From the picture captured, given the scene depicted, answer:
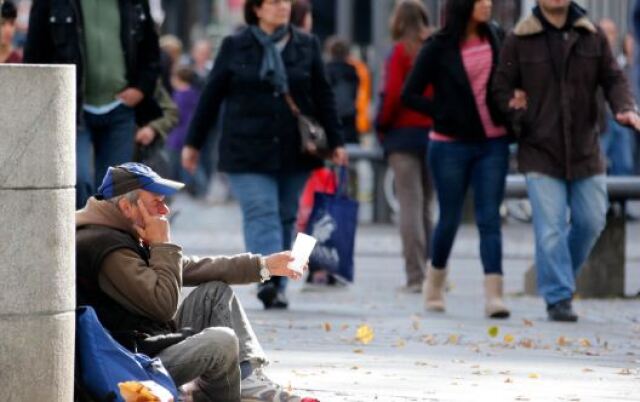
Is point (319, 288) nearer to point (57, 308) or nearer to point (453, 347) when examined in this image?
point (453, 347)

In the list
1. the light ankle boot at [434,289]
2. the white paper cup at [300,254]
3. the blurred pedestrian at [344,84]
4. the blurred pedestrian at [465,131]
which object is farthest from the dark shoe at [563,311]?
the blurred pedestrian at [344,84]

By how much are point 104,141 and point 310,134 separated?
51.2 inches

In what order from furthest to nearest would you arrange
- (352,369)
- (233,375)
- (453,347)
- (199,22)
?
(199,22), (453,347), (352,369), (233,375)

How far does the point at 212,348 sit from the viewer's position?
22.0 feet

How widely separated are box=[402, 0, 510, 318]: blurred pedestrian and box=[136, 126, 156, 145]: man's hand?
58.3 inches

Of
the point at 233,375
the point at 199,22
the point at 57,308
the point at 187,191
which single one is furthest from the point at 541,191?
the point at 199,22

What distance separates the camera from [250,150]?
11.2 m

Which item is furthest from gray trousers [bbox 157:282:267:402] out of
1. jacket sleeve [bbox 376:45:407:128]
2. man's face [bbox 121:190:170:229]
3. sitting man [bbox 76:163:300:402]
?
jacket sleeve [bbox 376:45:407:128]

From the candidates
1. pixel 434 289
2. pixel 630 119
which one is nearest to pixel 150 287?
pixel 630 119

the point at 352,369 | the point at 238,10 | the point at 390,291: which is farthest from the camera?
the point at 238,10

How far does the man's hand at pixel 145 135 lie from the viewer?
11281mm

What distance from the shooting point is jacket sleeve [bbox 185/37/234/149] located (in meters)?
11.3

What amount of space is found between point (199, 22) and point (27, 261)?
4839 centimetres

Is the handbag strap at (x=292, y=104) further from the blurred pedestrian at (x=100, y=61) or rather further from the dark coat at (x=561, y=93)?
the dark coat at (x=561, y=93)
